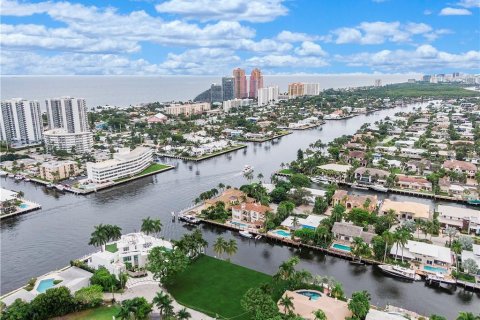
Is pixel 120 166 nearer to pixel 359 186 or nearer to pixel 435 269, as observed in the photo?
pixel 359 186

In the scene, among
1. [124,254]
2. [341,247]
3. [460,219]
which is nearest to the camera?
[124,254]

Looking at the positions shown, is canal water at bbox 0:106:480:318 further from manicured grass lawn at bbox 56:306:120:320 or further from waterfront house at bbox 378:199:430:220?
waterfront house at bbox 378:199:430:220

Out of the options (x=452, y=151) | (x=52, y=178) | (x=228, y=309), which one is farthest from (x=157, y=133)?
(x=228, y=309)

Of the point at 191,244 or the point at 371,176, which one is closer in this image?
the point at 191,244

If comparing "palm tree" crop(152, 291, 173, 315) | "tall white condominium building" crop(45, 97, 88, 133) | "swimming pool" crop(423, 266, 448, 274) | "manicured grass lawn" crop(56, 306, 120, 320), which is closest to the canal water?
"swimming pool" crop(423, 266, 448, 274)

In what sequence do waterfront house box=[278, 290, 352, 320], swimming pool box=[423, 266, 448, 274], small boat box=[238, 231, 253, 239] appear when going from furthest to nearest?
small boat box=[238, 231, 253, 239], swimming pool box=[423, 266, 448, 274], waterfront house box=[278, 290, 352, 320]

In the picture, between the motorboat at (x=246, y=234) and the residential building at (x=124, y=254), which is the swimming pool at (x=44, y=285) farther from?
the motorboat at (x=246, y=234)

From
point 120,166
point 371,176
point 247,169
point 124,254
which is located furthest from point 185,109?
point 124,254

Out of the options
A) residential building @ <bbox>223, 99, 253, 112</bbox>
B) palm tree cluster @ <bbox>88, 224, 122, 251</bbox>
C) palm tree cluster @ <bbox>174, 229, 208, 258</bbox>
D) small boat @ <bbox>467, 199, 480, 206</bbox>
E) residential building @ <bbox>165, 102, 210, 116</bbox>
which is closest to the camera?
palm tree cluster @ <bbox>174, 229, 208, 258</bbox>
